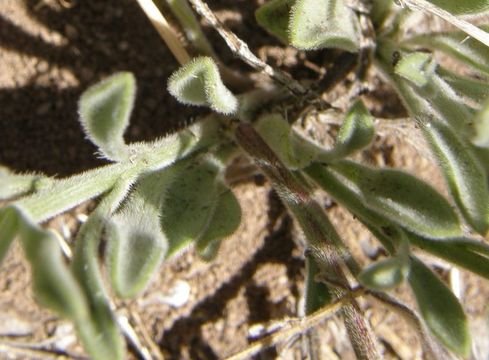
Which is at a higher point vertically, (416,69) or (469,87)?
(416,69)

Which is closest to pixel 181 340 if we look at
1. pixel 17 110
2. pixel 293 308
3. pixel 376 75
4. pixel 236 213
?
pixel 293 308

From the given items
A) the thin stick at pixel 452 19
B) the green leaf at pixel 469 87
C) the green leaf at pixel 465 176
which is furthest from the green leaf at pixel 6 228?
the green leaf at pixel 469 87

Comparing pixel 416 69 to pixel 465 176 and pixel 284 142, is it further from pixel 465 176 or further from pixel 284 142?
pixel 284 142

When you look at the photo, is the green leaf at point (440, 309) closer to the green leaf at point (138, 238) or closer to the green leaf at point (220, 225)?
the green leaf at point (220, 225)

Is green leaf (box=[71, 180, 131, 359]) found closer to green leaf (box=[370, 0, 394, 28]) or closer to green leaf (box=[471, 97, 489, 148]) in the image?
green leaf (box=[471, 97, 489, 148])

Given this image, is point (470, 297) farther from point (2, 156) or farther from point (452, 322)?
point (2, 156)

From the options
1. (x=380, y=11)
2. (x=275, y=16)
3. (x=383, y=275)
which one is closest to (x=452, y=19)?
(x=380, y=11)

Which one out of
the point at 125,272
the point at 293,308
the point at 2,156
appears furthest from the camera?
the point at 293,308
